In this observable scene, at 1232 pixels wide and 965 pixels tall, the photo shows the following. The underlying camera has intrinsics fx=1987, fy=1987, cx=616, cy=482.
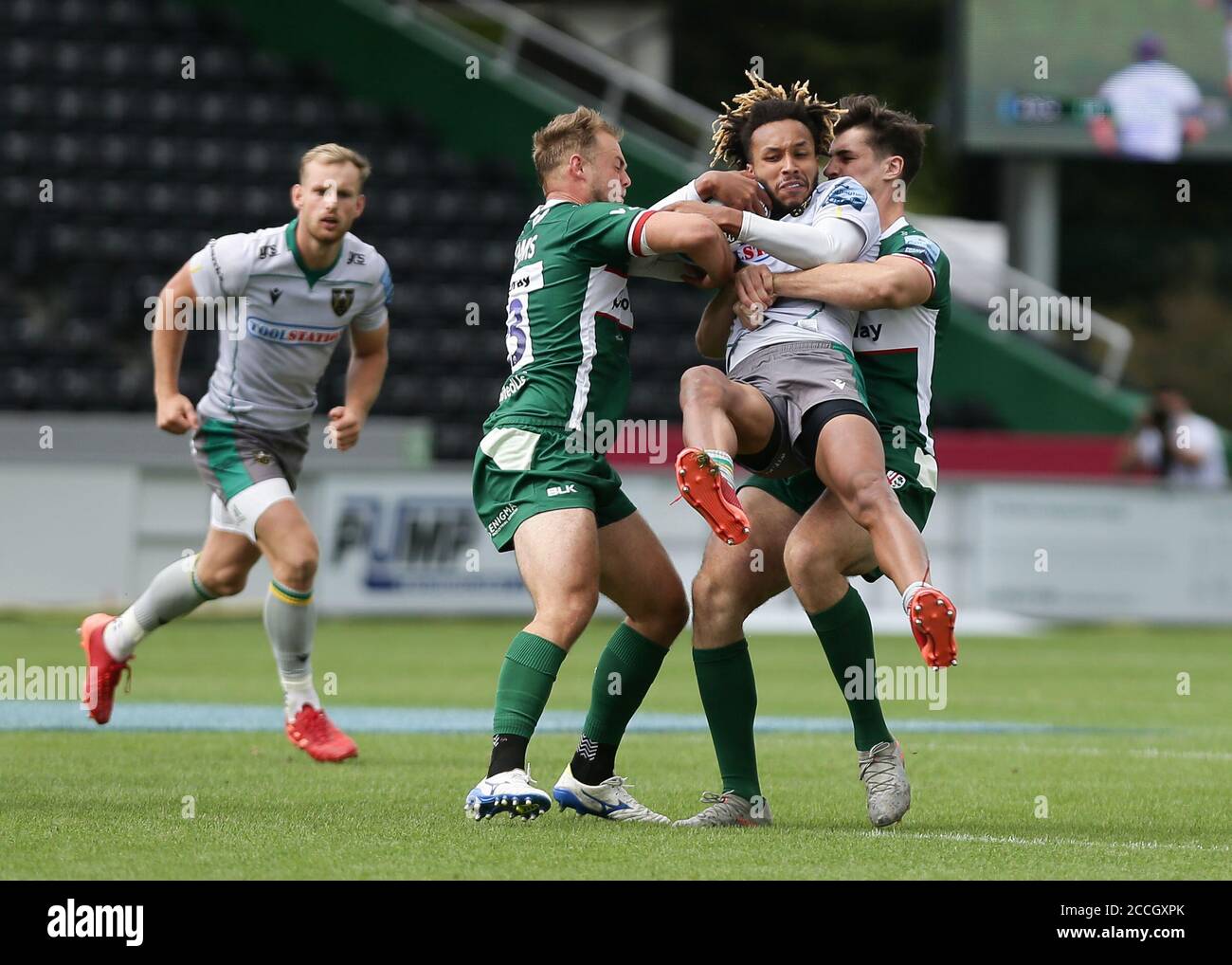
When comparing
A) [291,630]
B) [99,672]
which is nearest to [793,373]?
[291,630]

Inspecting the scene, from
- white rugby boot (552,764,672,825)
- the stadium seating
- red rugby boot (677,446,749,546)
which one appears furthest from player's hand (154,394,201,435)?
the stadium seating

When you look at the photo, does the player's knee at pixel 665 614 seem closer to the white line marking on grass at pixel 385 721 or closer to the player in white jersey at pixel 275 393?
the player in white jersey at pixel 275 393

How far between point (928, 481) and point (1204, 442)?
1393 cm

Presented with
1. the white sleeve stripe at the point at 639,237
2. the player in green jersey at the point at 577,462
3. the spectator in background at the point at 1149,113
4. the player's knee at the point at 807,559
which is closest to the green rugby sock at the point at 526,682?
the player in green jersey at the point at 577,462

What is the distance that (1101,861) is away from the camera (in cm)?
522

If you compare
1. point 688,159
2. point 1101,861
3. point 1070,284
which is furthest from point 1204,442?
point 1070,284

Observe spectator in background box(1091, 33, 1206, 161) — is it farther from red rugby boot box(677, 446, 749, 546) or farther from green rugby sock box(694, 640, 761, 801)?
red rugby boot box(677, 446, 749, 546)

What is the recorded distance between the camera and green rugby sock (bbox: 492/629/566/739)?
18.9 ft

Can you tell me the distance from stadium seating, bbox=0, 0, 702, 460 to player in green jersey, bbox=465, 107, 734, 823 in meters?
13.8

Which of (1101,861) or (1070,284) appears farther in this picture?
(1070,284)

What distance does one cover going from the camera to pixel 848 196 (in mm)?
6344

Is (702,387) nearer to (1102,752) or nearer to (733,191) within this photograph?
(733,191)

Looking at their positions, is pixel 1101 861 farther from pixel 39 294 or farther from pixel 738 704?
pixel 39 294

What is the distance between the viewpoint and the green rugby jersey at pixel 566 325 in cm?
606
